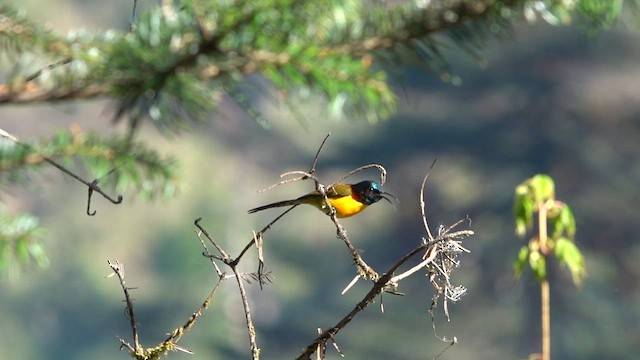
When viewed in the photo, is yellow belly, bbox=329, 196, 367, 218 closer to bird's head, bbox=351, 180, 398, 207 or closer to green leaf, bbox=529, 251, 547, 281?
bird's head, bbox=351, 180, 398, 207

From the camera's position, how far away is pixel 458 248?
427 mm

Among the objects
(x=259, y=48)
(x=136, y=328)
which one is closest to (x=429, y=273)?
(x=136, y=328)

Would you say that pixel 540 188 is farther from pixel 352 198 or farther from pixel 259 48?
pixel 259 48

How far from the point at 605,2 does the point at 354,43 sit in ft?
0.76

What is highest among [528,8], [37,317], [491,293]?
[491,293]

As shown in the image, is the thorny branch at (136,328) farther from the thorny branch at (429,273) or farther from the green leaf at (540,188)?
the green leaf at (540,188)

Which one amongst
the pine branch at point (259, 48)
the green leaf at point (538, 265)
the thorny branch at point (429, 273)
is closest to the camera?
the thorny branch at point (429, 273)

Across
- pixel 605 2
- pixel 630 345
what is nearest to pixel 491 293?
pixel 630 345

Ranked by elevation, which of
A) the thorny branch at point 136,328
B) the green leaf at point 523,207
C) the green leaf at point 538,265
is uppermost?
the green leaf at point 523,207

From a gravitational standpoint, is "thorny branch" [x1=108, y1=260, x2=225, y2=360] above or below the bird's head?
below

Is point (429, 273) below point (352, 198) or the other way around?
below

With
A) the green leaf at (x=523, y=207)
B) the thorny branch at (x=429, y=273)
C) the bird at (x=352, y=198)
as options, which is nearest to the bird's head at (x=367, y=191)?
the bird at (x=352, y=198)

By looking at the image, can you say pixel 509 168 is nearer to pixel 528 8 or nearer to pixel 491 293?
pixel 491 293

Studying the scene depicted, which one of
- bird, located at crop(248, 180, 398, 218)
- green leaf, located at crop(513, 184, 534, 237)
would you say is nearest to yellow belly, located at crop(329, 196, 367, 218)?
bird, located at crop(248, 180, 398, 218)
